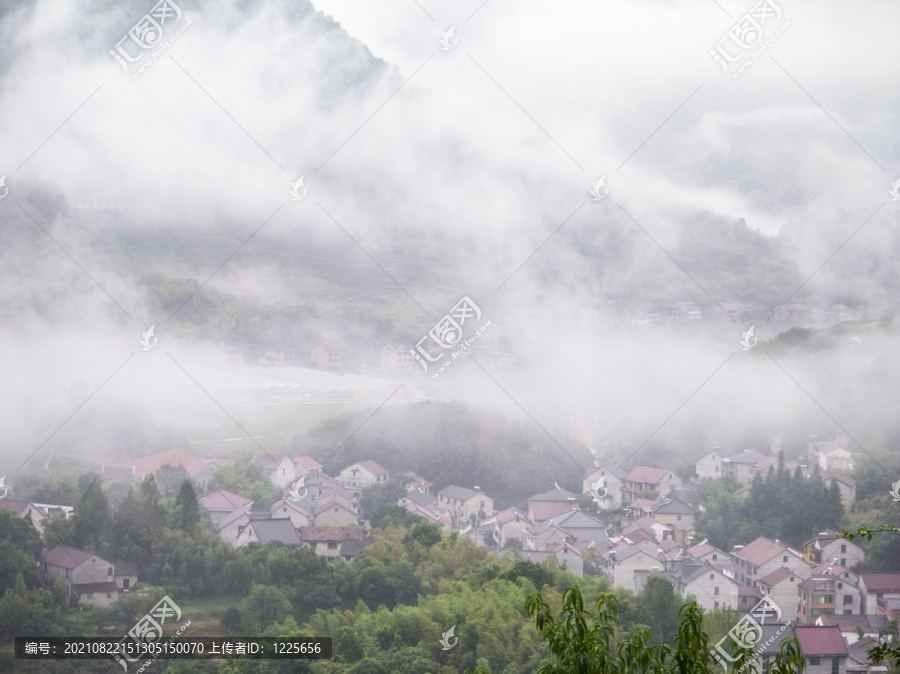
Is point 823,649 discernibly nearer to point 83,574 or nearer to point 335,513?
point 335,513

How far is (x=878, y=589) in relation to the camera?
37.2ft

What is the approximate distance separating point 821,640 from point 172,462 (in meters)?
11.3

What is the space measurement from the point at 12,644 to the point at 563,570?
650cm

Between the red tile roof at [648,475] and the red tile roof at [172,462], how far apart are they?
794cm

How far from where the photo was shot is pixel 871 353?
843 inches

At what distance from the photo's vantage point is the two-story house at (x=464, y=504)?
14.7 metres

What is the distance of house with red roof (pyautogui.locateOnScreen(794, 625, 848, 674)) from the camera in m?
9.06

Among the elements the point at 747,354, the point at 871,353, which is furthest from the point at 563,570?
the point at 871,353

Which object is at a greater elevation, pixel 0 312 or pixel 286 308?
pixel 286 308

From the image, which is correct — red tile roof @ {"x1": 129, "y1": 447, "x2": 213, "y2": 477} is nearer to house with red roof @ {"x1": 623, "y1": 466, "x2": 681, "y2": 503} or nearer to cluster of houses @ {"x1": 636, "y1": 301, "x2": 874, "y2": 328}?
house with red roof @ {"x1": 623, "y1": 466, "x2": 681, "y2": 503}

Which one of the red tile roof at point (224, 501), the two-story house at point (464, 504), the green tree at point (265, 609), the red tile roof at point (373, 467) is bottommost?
the green tree at point (265, 609)

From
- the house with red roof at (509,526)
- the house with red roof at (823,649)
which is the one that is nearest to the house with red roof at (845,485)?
the house with red roof at (509,526)

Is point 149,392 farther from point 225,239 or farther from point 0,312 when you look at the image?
point 225,239

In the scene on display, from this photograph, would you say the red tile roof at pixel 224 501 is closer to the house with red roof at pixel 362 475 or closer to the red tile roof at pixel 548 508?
the house with red roof at pixel 362 475
